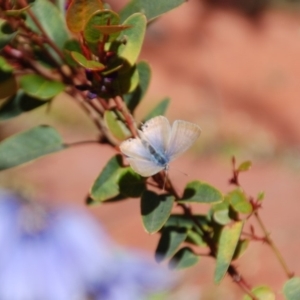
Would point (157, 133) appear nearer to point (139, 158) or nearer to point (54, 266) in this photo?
point (139, 158)

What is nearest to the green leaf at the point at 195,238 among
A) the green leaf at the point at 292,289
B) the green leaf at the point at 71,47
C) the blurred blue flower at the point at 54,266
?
the green leaf at the point at 292,289

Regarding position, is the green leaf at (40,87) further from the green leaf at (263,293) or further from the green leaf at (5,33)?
the green leaf at (263,293)

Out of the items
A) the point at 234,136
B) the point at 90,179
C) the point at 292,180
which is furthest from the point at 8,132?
the point at 292,180

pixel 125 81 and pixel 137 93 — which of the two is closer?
pixel 125 81

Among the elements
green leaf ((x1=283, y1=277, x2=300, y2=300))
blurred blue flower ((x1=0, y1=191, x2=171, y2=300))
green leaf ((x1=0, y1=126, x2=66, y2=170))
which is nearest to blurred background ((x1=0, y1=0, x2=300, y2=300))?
blurred blue flower ((x1=0, y1=191, x2=171, y2=300))

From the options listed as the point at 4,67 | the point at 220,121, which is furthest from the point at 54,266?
the point at 220,121

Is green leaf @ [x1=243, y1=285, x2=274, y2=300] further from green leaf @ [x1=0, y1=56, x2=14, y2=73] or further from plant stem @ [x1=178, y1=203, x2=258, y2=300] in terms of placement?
green leaf @ [x1=0, y1=56, x2=14, y2=73]
